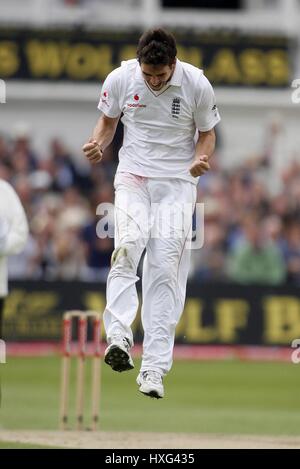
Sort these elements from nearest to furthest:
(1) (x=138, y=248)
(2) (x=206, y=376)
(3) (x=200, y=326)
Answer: (1) (x=138, y=248), (2) (x=206, y=376), (3) (x=200, y=326)

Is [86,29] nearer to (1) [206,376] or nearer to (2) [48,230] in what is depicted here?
(2) [48,230]

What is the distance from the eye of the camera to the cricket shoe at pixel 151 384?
9.68 m

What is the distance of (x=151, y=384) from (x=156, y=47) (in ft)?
7.56

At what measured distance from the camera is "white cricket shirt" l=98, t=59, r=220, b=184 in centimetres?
999

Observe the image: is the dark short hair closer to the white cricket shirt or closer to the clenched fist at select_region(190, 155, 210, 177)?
the white cricket shirt

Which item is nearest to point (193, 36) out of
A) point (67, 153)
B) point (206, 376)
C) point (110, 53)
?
point (110, 53)

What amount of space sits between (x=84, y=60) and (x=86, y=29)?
541 millimetres

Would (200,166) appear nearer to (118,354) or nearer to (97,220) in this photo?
(118,354)

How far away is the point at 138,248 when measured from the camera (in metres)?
9.89

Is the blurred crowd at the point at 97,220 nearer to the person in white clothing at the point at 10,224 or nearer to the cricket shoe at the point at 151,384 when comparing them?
the person in white clothing at the point at 10,224

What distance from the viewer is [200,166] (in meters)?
9.76

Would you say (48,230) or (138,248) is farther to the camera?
(48,230)

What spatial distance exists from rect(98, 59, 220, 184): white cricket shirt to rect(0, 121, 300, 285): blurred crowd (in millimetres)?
8459

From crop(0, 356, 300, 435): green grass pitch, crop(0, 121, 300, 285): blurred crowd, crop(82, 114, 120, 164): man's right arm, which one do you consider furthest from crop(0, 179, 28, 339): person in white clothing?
crop(0, 121, 300, 285): blurred crowd
